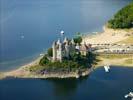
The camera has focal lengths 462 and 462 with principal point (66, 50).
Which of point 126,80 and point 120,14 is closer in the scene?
point 126,80

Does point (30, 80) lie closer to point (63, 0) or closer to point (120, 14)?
point (120, 14)

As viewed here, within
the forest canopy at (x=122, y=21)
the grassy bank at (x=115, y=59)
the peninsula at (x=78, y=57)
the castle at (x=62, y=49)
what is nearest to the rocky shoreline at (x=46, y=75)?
the peninsula at (x=78, y=57)

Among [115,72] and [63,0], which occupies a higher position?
[63,0]

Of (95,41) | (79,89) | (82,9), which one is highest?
(82,9)

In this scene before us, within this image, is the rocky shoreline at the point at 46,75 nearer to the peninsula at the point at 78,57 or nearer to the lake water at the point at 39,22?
the peninsula at the point at 78,57

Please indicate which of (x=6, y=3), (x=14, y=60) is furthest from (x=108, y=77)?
(x=6, y=3)

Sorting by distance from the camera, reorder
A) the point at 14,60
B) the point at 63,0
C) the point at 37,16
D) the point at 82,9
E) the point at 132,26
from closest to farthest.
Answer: the point at 14,60, the point at 132,26, the point at 37,16, the point at 82,9, the point at 63,0

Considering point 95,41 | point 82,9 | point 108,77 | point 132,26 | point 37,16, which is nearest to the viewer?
point 108,77

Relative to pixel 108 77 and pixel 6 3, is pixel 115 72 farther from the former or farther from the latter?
pixel 6 3
